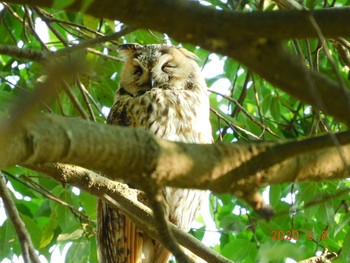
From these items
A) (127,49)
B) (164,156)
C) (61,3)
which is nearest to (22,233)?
(164,156)

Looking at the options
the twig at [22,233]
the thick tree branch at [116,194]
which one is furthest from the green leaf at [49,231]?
the twig at [22,233]

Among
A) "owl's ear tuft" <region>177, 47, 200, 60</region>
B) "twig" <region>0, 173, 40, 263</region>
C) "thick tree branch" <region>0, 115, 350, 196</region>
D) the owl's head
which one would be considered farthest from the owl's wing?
"thick tree branch" <region>0, 115, 350, 196</region>

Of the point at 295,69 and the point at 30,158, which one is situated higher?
the point at 295,69

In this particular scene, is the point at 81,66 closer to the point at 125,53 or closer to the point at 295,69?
the point at 295,69

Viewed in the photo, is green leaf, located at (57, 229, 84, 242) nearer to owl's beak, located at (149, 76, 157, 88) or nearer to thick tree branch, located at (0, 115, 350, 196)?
owl's beak, located at (149, 76, 157, 88)

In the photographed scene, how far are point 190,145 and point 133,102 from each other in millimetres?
3086

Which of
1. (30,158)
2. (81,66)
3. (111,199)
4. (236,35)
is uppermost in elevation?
(236,35)

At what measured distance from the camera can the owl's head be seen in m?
4.92

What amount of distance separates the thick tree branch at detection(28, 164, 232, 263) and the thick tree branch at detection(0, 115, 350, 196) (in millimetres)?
912

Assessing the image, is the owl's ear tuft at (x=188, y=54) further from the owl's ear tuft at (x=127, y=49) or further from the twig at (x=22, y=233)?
the twig at (x=22, y=233)

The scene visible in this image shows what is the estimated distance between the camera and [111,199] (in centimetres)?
268

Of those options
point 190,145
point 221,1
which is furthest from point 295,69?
point 221,1

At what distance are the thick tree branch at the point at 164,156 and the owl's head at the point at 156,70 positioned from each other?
3240 millimetres

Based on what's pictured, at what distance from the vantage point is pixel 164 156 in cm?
150
